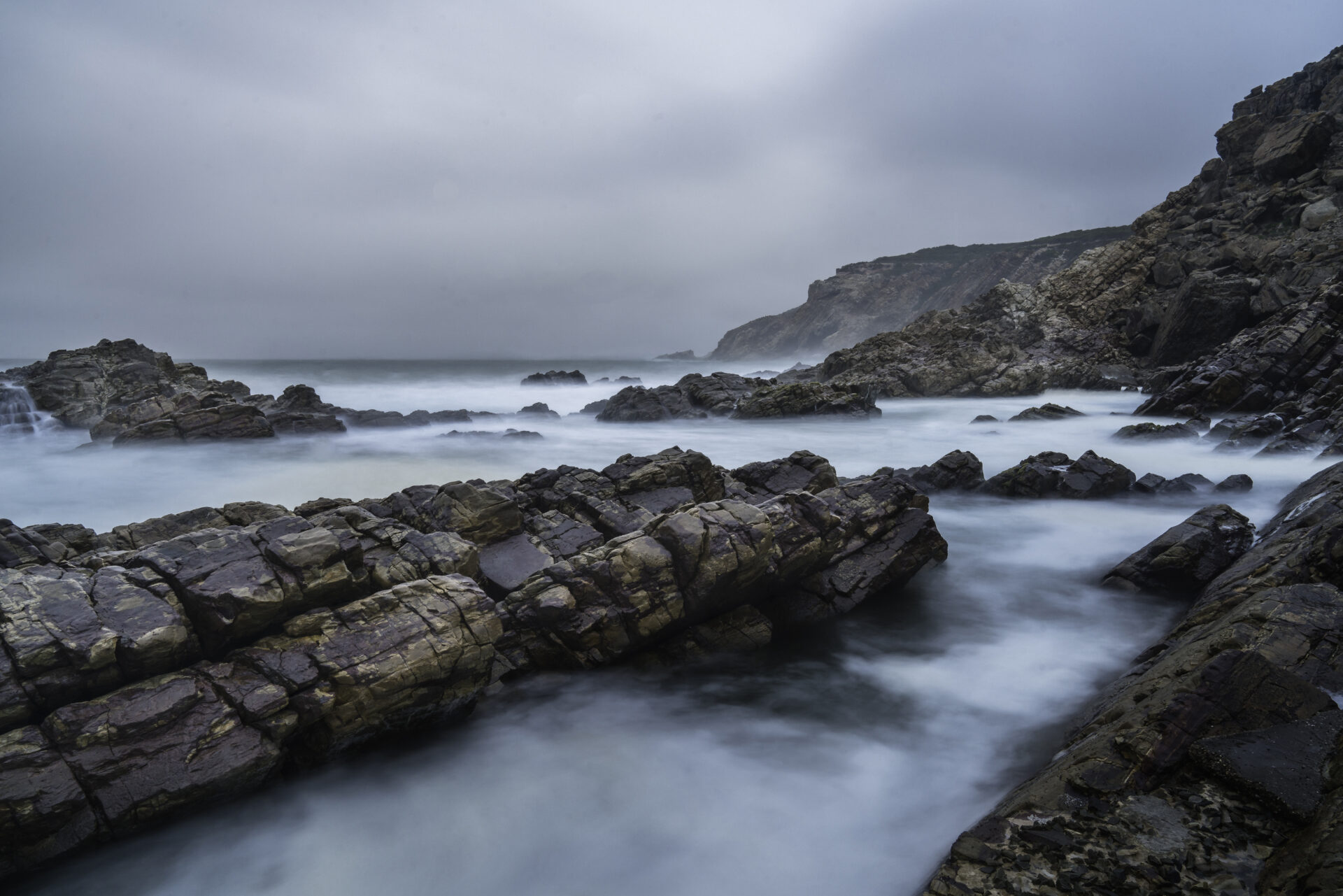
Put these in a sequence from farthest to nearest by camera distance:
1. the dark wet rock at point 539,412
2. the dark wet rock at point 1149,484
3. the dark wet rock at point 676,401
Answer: the dark wet rock at point 539,412
the dark wet rock at point 676,401
the dark wet rock at point 1149,484

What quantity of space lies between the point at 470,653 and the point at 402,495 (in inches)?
191

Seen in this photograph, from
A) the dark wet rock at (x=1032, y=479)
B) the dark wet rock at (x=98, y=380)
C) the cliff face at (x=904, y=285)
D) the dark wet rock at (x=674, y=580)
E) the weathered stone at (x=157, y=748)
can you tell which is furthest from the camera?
the cliff face at (x=904, y=285)

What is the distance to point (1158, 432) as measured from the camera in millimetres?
19609

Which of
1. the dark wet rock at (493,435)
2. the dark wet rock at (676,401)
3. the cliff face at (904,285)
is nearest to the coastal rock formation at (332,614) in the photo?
the dark wet rock at (493,435)

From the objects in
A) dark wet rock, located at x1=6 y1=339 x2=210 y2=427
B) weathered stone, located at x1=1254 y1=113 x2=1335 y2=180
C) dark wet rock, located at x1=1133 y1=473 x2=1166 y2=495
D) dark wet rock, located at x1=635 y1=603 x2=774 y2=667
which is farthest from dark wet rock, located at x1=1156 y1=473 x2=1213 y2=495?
dark wet rock, located at x1=6 y1=339 x2=210 y2=427

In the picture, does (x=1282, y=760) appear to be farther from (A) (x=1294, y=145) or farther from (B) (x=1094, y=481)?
(A) (x=1294, y=145)

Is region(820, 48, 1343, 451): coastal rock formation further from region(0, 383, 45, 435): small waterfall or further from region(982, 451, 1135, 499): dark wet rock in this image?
region(0, 383, 45, 435): small waterfall

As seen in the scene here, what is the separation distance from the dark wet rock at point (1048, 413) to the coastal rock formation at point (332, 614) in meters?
18.5

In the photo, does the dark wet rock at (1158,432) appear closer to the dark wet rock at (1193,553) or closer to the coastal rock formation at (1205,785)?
the dark wet rock at (1193,553)

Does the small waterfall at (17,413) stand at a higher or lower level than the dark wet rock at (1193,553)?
higher

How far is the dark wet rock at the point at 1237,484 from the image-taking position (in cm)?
1373

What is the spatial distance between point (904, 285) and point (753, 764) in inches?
5598

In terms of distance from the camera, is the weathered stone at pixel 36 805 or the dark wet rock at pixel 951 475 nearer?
the weathered stone at pixel 36 805

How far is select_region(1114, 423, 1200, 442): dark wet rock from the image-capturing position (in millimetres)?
19094
